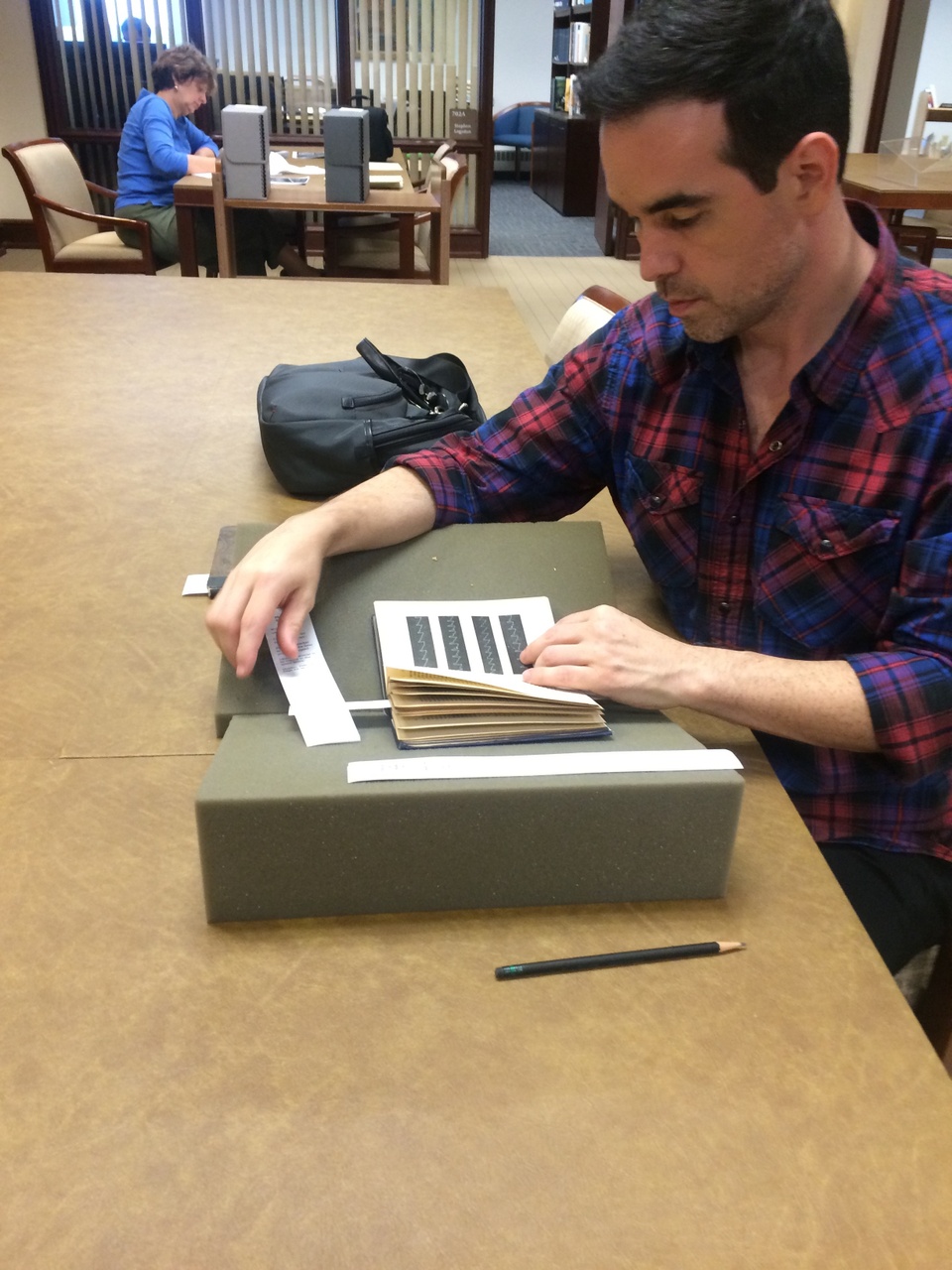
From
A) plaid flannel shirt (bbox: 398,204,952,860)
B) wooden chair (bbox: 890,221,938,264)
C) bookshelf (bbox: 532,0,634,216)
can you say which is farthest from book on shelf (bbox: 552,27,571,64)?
plaid flannel shirt (bbox: 398,204,952,860)

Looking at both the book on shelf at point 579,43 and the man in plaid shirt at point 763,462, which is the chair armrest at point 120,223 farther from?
the book on shelf at point 579,43

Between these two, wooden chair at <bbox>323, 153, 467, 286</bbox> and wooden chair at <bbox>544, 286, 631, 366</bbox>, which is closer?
wooden chair at <bbox>544, 286, 631, 366</bbox>

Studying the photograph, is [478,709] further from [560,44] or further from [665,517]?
[560,44]

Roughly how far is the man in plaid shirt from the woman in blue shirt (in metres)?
3.76

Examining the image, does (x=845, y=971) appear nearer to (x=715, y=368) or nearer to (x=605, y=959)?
(x=605, y=959)

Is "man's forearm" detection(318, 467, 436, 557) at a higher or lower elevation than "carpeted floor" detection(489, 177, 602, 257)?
higher

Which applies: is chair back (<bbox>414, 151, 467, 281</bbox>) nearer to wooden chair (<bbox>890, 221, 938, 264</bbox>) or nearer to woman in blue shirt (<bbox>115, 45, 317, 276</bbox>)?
woman in blue shirt (<bbox>115, 45, 317, 276</bbox>)

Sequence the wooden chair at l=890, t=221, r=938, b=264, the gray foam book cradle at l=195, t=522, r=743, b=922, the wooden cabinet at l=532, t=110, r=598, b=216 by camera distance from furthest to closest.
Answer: the wooden cabinet at l=532, t=110, r=598, b=216, the wooden chair at l=890, t=221, r=938, b=264, the gray foam book cradle at l=195, t=522, r=743, b=922

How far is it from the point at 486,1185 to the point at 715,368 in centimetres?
90

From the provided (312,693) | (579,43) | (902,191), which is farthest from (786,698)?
(579,43)

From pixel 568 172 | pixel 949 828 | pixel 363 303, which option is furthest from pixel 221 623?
pixel 568 172

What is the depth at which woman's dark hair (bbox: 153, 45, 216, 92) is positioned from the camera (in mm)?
4797

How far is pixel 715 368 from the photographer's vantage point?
1196 millimetres

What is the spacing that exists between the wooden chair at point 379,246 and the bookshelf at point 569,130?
3465 millimetres
